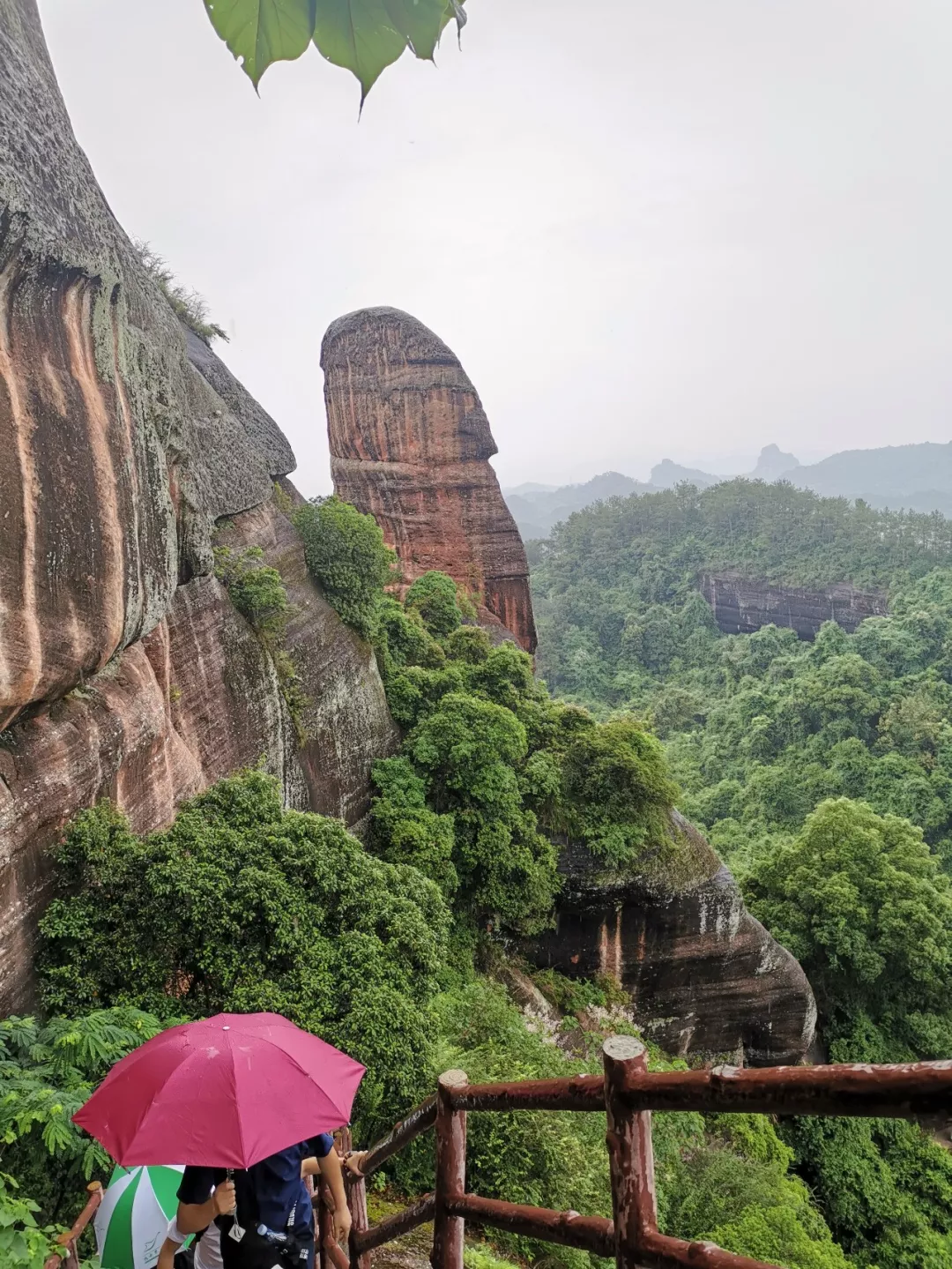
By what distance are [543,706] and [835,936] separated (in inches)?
315

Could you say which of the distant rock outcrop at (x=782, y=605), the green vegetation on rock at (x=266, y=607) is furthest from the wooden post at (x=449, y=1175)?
the distant rock outcrop at (x=782, y=605)

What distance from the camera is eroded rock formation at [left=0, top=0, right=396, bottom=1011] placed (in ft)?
16.5

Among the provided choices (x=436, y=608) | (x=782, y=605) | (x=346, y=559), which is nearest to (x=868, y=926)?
(x=436, y=608)

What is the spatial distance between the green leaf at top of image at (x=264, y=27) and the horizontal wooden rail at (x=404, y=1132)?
286cm

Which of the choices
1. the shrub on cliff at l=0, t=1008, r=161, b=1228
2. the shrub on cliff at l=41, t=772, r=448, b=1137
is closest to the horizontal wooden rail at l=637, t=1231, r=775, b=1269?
the shrub on cliff at l=0, t=1008, r=161, b=1228

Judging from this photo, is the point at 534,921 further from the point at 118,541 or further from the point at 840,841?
the point at 118,541

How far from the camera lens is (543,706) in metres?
15.2

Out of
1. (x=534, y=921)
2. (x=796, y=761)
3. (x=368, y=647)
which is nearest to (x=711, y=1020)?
(x=534, y=921)

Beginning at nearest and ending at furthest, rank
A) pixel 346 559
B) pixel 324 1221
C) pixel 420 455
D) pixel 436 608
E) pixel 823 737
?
pixel 324 1221 → pixel 346 559 → pixel 436 608 → pixel 420 455 → pixel 823 737

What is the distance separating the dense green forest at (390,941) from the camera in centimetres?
573

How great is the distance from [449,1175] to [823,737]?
98.3ft

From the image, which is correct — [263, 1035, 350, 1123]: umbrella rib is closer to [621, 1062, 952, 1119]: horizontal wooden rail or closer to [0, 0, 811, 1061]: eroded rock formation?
[621, 1062, 952, 1119]: horizontal wooden rail

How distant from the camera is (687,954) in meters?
13.3

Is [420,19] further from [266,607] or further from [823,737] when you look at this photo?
[823,737]
